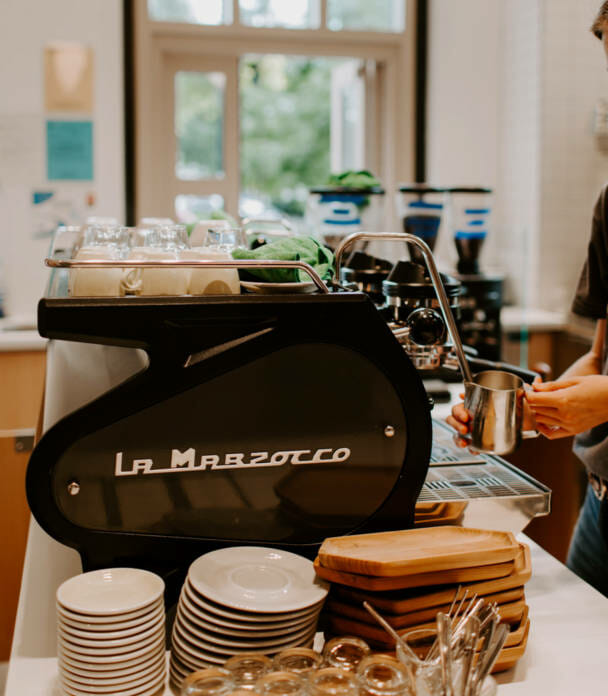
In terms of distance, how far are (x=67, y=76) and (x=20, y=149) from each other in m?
0.37

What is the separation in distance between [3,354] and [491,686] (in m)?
2.54

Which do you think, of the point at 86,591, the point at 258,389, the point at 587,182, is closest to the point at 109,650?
the point at 86,591

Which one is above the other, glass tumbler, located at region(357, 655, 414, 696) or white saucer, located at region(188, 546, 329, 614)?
white saucer, located at region(188, 546, 329, 614)

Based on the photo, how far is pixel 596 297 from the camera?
1.59m

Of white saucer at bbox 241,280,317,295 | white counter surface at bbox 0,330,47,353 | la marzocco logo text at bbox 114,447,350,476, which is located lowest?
white counter surface at bbox 0,330,47,353

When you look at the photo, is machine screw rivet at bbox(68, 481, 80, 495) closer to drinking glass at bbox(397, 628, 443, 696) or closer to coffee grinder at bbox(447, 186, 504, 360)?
drinking glass at bbox(397, 628, 443, 696)

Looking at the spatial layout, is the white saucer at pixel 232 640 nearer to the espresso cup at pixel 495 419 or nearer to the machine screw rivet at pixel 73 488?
the machine screw rivet at pixel 73 488

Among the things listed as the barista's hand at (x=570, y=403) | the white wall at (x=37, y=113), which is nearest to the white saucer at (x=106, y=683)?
the barista's hand at (x=570, y=403)

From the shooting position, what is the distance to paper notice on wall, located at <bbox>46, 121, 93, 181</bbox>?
3.41 meters

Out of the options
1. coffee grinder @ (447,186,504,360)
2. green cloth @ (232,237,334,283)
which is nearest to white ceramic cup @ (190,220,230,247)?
green cloth @ (232,237,334,283)

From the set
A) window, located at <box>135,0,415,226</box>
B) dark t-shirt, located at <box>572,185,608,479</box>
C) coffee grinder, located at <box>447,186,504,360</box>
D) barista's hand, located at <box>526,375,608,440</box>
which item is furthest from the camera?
window, located at <box>135,0,415,226</box>

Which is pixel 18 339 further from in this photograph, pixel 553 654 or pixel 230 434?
pixel 553 654

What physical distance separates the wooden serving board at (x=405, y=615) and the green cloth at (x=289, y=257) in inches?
17.6

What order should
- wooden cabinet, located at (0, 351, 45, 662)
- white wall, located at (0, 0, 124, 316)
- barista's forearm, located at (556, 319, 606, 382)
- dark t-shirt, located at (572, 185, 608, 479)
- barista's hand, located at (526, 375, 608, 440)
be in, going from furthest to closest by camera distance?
1. white wall, located at (0, 0, 124, 316)
2. wooden cabinet, located at (0, 351, 45, 662)
3. barista's forearm, located at (556, 319, 606, 382)
4. dark t-shirt, located at (572, 185, 608, 479)
5. barista's hand, located at (526, 375, 608, 440)
